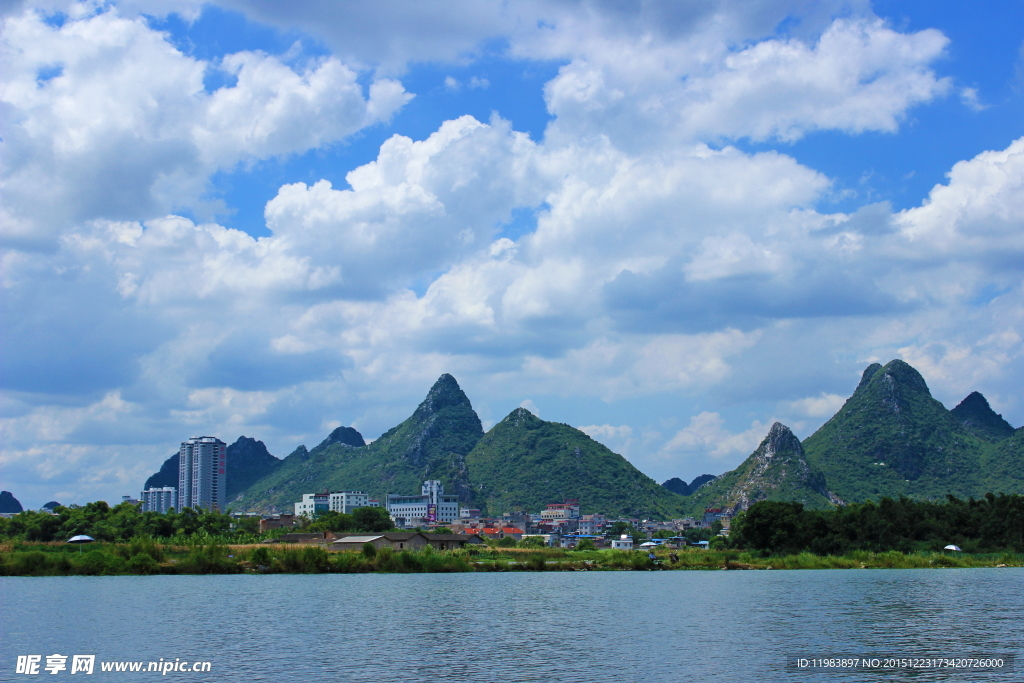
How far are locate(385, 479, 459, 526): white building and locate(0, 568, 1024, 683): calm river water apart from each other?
133m

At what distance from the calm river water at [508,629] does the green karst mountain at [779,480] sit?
426 feet

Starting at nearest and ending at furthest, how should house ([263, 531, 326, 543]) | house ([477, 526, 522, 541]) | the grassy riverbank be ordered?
the grassy riverbank
house ([263, 531, 326, 543])
house ([477, 526, 522, 541])

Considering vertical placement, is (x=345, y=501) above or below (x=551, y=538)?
above

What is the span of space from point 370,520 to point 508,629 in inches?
3119

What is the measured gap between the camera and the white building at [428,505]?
18362cm

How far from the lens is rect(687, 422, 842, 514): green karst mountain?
579 ft

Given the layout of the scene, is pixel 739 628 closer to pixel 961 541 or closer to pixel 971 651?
pixel 971 651

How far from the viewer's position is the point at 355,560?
62.2m

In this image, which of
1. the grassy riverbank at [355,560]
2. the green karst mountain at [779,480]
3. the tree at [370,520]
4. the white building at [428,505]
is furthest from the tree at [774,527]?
the white building at [428,505]

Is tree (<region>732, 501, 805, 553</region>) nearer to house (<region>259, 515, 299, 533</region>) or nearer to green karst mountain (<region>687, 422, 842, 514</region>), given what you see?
house (<region>259, 515, 299, 533</region>)

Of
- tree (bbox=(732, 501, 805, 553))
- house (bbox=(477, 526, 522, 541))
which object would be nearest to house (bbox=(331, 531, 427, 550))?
tree (bbox=(732, 501, 805, 553))

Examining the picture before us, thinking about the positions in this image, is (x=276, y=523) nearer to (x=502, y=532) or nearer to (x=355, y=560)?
(x=502, y=532)

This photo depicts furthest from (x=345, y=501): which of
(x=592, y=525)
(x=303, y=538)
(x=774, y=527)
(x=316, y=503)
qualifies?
(x=774, y=527)

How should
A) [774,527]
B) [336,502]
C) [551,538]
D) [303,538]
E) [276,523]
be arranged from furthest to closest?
[336,502], [551,538], [276,523], [303,538], [774,527]
